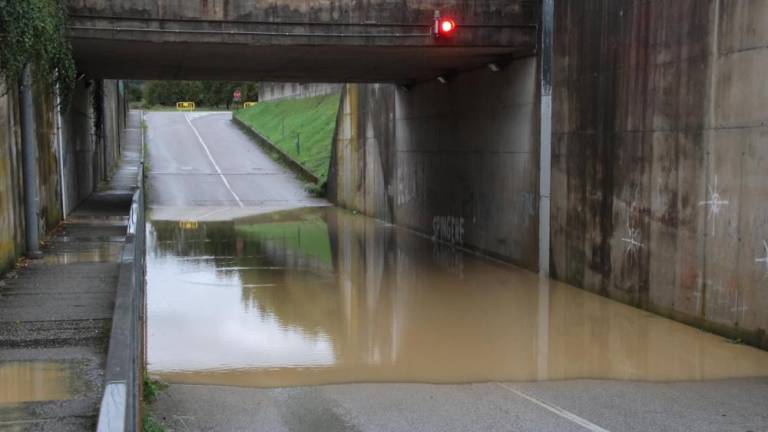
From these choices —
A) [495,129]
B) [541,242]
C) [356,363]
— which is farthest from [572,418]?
[495,129]

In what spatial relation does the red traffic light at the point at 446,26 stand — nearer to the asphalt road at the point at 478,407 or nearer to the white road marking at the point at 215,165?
the asphalt road at the point at 478,407

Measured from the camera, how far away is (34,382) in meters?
6.05

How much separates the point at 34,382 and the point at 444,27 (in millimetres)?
10662

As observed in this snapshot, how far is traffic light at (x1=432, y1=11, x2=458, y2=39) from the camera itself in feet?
48.4

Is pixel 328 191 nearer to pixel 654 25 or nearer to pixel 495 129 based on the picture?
pixel 495 129

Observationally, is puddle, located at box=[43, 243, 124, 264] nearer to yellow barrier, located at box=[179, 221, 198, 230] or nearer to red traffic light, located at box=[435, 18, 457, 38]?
red traffic light, located at box=[435, 18, 457, 38]

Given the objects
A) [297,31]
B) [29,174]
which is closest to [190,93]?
[297,31]

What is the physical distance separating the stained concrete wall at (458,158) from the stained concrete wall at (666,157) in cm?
142

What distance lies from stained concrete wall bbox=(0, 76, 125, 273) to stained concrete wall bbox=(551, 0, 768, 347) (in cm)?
902

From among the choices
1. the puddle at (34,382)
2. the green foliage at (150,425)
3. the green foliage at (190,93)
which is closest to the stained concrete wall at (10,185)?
the puddle at (34,382)

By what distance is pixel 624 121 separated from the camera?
12.8m

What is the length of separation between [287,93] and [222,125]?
573 centimetres

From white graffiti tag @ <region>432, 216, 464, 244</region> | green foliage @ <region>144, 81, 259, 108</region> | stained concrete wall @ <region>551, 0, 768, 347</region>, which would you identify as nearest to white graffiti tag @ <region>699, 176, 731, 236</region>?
stained concrete wall @ <region>551, 0, 768, 347</region>

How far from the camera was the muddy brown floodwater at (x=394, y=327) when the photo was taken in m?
9.27
